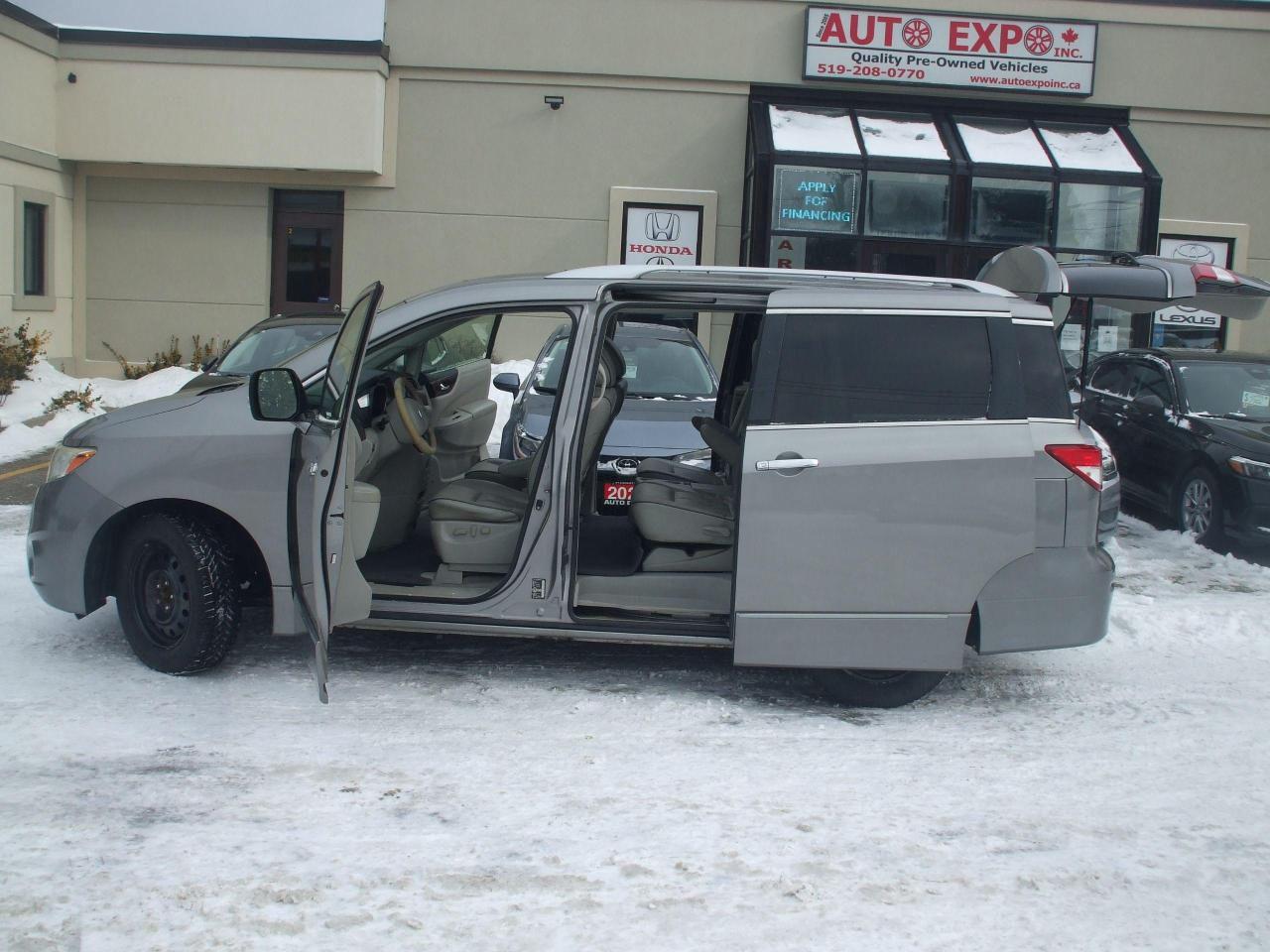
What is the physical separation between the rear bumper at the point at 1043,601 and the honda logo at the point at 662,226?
1291 centimetres

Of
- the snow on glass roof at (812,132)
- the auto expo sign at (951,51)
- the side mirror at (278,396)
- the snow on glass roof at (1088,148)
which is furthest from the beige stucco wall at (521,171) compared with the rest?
the side mirror at (278,396)

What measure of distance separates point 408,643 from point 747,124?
42.1 ft

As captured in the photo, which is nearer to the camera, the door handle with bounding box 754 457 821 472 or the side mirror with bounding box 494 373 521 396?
the door handle with bounding box 754 457 821 472

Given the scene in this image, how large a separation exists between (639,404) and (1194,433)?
4.52 meters

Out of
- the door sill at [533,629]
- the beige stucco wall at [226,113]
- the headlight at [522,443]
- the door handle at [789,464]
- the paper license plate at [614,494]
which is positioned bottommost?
the door sill at [533,629]

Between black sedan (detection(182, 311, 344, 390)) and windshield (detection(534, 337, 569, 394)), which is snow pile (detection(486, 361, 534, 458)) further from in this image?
black sedan (detection(182, 311, 344, 390))

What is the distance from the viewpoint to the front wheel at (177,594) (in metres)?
5.27

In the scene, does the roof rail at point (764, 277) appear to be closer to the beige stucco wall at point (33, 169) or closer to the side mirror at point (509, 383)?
the side mirror at point (509, 383)

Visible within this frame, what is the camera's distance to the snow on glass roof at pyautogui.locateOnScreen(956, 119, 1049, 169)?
1650cm

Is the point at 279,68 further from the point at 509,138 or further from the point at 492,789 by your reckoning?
the point at 492,789

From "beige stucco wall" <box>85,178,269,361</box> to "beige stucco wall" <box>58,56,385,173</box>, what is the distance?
28.5 inches

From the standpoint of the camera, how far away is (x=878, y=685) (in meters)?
5.46

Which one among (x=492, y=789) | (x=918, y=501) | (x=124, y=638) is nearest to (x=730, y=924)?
(x=492, y=789)

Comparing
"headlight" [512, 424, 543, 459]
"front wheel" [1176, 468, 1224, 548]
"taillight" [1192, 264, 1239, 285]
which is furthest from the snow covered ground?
"front wheel" [1176, 468, 1224, 548]
